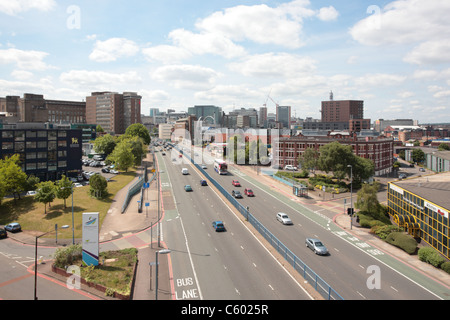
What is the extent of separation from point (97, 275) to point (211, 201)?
1208 inches

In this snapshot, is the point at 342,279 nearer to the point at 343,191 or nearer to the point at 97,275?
the point at 97,275

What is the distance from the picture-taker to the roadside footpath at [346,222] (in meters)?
30.8

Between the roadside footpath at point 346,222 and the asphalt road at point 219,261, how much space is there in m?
14.4

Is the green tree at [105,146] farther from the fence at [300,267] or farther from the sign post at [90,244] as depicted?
the sign post at [90,244]

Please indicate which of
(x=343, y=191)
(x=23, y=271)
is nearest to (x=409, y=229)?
(x=343, y=191)

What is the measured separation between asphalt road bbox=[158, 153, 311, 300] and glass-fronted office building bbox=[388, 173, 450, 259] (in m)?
19.4

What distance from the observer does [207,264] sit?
3081cm

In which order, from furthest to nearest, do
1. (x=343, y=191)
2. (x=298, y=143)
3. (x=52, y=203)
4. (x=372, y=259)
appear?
(x=298, y=143) < (x=343, y=191) < (x=52, y=203) < (x=372, y=259)

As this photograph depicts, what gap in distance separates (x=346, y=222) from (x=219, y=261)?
24.1m

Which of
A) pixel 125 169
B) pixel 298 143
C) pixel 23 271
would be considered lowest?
pixel 23 271

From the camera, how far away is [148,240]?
1518 inches

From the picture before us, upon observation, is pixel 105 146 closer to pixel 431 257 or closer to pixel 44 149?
pixel 44 149

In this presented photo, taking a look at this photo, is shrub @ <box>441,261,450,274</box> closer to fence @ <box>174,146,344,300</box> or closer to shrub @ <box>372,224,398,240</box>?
shrub @ <box>372,224,398,240</box>

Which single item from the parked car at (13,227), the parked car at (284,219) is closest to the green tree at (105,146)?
the parked car at (13,227)
